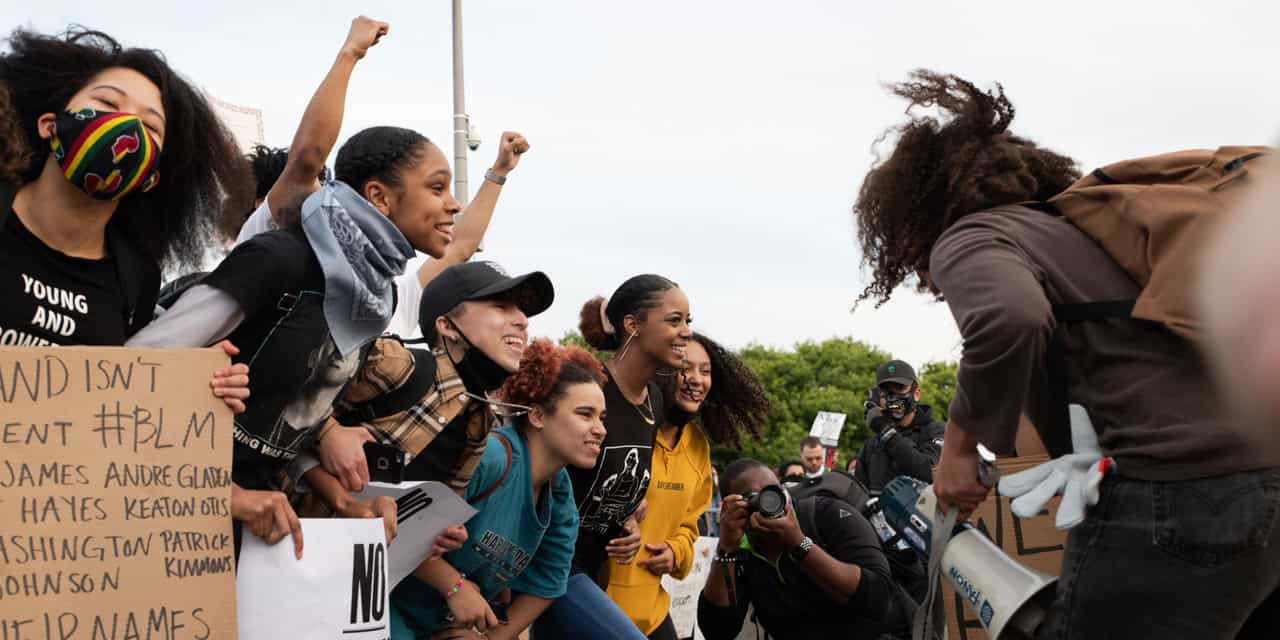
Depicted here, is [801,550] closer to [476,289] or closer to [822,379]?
[476,289]

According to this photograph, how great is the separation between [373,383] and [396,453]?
28 centimetres

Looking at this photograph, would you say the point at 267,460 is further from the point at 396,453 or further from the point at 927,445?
the point at 927,445

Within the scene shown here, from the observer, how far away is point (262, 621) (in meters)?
3.12

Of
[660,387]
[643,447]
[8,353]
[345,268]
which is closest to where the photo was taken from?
[8,353]

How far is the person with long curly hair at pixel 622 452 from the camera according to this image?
5410 millimetres

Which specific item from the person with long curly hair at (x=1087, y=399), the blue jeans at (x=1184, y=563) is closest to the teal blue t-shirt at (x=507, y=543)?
the person with long curly hair at (x=1087, y=399)

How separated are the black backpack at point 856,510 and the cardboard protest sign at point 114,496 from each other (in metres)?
3.95

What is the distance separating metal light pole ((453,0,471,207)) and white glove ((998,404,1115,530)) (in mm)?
12297

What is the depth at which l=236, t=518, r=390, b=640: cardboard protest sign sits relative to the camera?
10.3 ft

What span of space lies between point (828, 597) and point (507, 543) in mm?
1979

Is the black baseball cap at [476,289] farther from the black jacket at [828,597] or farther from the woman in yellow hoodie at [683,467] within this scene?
the black jacket at [828,597]

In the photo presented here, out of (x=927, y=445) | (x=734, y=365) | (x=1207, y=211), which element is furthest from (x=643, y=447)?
(x=927, y=445)

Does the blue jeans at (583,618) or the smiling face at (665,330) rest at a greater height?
the smiling face at (665,330)

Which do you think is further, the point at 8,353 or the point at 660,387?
the point at 660,387
